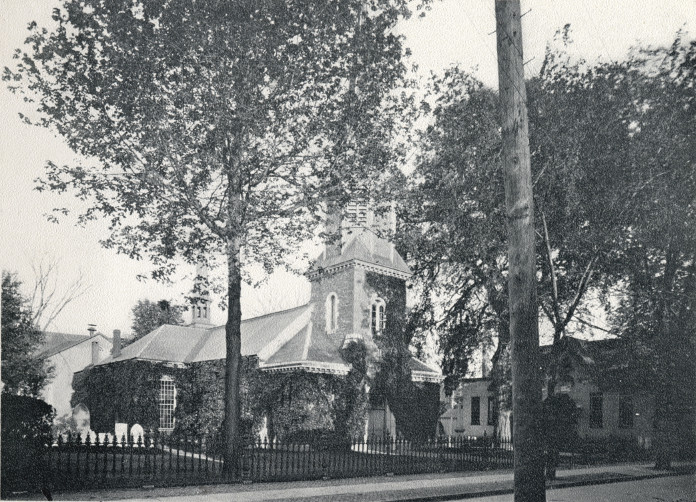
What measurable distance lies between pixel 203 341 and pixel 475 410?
19.8m

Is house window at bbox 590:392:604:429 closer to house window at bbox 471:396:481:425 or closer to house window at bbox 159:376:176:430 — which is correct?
house window at bbox 471:396:481:425

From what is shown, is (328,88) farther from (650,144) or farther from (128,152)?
(650,144)

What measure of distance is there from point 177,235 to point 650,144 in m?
12.4

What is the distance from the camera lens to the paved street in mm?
12461

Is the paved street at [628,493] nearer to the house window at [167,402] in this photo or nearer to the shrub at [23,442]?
the shrub at [23,442]

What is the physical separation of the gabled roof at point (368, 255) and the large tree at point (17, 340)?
1236 cm

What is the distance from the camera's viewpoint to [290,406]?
23609 mm

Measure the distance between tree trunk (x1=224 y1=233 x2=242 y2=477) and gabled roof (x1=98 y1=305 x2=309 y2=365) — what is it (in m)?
11.6

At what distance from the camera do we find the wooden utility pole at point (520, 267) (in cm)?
695

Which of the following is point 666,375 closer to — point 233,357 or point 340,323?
point 340,323

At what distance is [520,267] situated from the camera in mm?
7500

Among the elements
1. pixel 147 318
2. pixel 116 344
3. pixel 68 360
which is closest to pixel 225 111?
pixel 116 344

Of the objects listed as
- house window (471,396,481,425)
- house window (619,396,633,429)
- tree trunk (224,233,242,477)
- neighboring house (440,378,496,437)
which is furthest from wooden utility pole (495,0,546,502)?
house window (471,396,481,425)

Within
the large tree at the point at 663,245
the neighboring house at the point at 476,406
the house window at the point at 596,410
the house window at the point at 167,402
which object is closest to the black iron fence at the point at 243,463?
the large tree at the point at 663,245
